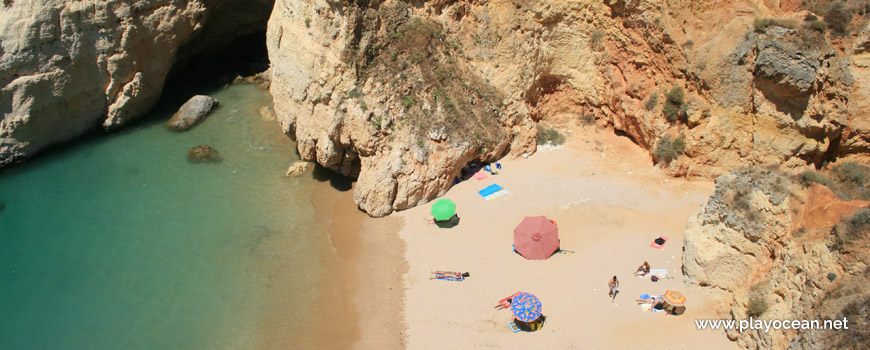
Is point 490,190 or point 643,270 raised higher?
point 643,270

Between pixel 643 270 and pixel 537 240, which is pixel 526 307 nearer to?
pixel 537 240

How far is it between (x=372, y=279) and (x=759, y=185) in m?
12.8

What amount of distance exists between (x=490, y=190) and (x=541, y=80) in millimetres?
6502

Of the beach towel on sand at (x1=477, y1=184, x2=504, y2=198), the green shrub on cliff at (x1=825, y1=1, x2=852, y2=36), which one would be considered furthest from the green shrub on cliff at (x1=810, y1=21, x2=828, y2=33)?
the beach towel on sand at (x1=477, y1=184, x2=504, y2=198)

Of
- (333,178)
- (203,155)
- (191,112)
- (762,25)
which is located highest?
(762,25)

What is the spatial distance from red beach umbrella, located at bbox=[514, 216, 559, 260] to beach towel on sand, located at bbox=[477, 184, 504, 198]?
353 cm

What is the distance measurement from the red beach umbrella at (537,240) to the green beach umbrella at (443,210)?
266 centimetres

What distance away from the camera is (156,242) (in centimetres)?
2275

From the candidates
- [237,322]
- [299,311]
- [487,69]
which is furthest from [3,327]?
[487,69]

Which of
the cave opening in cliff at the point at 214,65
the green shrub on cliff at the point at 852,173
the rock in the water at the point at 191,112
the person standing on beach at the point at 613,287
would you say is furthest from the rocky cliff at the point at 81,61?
the green shrub on cliff at the point at 852,173

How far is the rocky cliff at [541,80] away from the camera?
69.7 ft

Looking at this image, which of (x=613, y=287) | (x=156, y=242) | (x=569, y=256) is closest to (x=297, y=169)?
(x=156, y=242)

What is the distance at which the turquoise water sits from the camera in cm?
1944

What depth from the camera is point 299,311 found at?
19.6m
